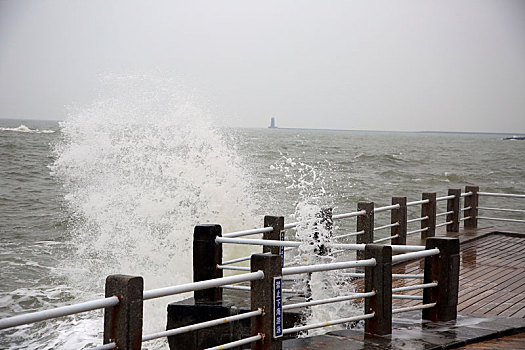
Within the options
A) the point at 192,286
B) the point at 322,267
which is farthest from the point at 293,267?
the point at 192,286

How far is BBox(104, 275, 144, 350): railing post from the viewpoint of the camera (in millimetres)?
4852

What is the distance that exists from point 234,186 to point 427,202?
544cm

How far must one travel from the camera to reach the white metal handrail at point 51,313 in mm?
4074

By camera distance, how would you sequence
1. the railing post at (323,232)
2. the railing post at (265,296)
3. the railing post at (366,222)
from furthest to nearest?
the railing post at (366,222) < the railing post at (323,232) < the railing post at (265,296)

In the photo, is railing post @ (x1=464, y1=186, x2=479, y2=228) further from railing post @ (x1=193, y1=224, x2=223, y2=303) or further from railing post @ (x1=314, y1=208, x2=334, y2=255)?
railing post @ (x1=193, y1=224, x2=223, y2=303)

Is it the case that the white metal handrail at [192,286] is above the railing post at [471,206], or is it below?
above

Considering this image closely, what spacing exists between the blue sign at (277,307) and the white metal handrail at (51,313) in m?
1.67

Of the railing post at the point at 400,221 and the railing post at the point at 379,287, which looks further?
the railing post at the point at 400,221

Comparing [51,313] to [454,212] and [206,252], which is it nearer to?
[206,252]

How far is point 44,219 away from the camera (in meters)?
26.7

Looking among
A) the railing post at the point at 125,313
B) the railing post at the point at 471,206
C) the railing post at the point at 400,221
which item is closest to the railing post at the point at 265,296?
the railing post at the point at 125,313

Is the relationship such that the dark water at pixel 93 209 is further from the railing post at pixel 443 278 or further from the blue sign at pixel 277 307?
the blue sign at pixel 277 307

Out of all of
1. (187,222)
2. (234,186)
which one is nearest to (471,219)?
(234,186)

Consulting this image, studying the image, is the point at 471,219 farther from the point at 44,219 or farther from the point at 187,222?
the point at 44,219
